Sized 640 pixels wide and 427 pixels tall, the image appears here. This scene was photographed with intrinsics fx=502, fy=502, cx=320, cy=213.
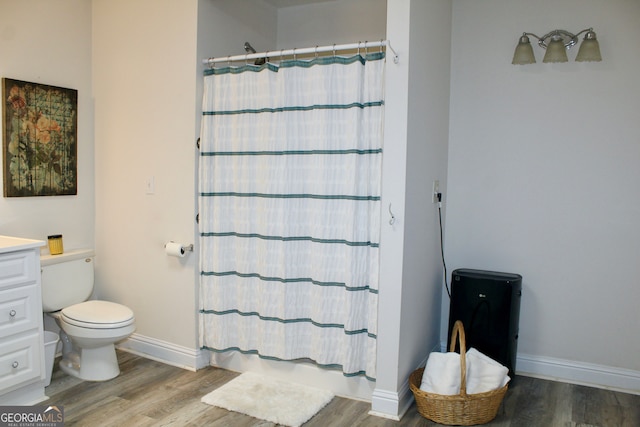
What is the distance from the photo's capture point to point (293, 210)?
2.88m

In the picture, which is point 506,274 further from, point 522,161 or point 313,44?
point 313,44

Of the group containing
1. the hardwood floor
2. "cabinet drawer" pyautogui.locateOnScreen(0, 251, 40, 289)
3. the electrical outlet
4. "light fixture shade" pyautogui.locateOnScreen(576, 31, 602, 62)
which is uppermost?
"light fixture shade" pyautogui.locateOnScreen(576, 31, 602, 62)

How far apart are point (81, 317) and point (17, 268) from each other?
1.68 feet

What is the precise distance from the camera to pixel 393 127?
2543 mm

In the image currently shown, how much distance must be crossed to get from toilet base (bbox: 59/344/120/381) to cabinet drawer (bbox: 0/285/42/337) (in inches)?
17.4

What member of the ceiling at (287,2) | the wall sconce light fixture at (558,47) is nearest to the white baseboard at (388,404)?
the wall sconce light fixture at (558,47)

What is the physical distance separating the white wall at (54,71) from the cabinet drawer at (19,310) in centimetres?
63

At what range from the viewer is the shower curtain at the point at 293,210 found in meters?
2.69

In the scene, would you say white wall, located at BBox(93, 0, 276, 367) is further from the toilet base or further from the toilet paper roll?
the toilet base

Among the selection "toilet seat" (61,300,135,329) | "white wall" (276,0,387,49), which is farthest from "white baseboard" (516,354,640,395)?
"toilet seat" (61,300,135,329)

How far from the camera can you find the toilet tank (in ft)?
10.1

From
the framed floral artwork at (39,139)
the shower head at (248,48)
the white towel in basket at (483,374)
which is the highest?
the shower head at (248,48)

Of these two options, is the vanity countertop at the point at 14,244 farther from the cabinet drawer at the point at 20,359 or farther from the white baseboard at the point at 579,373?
the white baseboard at the point at 579,373

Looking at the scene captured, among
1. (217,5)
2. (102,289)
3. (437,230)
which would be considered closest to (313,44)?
(217,5)
